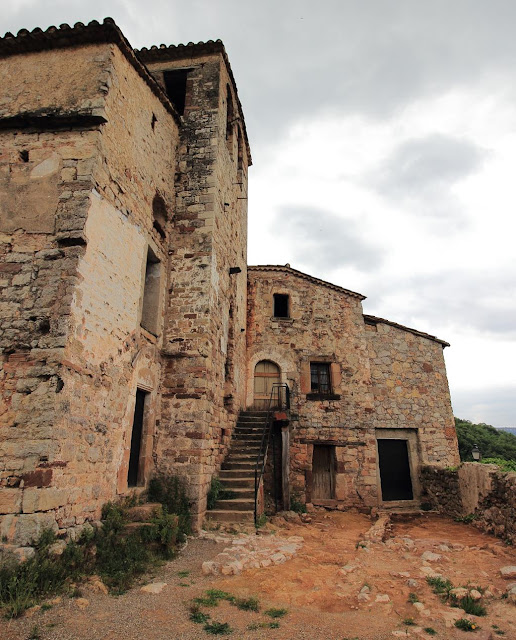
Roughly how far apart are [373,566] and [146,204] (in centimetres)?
715

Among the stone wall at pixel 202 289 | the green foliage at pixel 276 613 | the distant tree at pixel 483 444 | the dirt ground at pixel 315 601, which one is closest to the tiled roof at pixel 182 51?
the stone wall at pixel 202 289

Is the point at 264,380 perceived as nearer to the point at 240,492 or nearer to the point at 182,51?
the point at 240,492

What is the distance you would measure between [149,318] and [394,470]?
29.6 ft

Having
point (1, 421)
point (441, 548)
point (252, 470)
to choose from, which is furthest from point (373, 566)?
point (1, 421)

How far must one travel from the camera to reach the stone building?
17.3 ft

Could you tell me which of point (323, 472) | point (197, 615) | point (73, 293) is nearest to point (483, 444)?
point (323, 472)

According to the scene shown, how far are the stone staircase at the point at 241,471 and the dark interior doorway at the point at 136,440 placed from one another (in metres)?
1.57

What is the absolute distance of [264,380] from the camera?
42.2 ft

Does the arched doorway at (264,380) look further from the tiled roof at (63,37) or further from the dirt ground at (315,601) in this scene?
the tiled roof at (63,37)

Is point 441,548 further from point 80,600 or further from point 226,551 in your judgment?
point 80,600

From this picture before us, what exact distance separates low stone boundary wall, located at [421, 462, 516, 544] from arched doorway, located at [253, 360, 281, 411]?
523 cm

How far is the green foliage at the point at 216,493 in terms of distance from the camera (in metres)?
7.91

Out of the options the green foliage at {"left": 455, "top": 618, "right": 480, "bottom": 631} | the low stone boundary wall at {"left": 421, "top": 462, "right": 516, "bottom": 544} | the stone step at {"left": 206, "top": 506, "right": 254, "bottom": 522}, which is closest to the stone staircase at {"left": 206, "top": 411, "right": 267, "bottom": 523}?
the stone step at {"left": 206, "top": 506, "right": 254, "bottom": 522}

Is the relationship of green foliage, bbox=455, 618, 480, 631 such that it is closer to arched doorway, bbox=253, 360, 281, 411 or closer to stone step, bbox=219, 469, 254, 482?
stone step, bbox=219, 469, 254, 482
